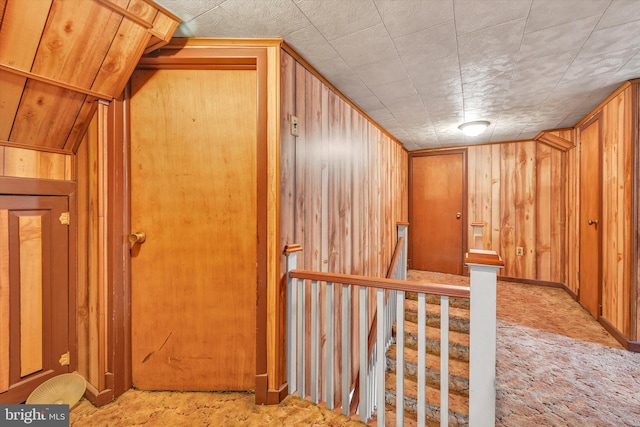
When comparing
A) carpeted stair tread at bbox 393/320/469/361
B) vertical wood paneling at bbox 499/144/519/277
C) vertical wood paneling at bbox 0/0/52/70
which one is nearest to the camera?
vertical wood paneling at bbox 0/0/52/70

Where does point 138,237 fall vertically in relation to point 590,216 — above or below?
below

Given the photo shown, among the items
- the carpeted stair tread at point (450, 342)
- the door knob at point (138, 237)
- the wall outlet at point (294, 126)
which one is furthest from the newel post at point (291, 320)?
the carpeted stair tread at point (450, 342)

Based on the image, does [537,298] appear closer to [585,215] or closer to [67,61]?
[585,215]

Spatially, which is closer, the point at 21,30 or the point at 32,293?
the point at 21,30

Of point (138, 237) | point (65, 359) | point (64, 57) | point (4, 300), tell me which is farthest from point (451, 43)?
point (65, 359)

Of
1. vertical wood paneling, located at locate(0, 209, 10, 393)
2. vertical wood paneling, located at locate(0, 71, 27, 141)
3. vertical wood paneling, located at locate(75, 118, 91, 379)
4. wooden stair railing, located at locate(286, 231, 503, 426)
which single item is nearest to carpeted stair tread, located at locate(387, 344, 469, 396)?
wooden stair railing, located at locate(286, 231, 503, 426)

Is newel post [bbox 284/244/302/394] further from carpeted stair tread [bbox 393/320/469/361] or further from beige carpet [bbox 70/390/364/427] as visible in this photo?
carpeted stair tread [bbox 393/320/469/361]

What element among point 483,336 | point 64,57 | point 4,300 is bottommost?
point 483,336

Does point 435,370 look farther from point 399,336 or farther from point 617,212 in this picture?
point 617,212

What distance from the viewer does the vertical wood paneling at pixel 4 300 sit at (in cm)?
136

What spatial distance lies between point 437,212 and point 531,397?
3146 millimetres

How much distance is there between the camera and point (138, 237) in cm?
160

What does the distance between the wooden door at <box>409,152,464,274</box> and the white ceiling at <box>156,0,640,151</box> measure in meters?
1.92

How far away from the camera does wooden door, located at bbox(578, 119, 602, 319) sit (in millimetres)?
2764
